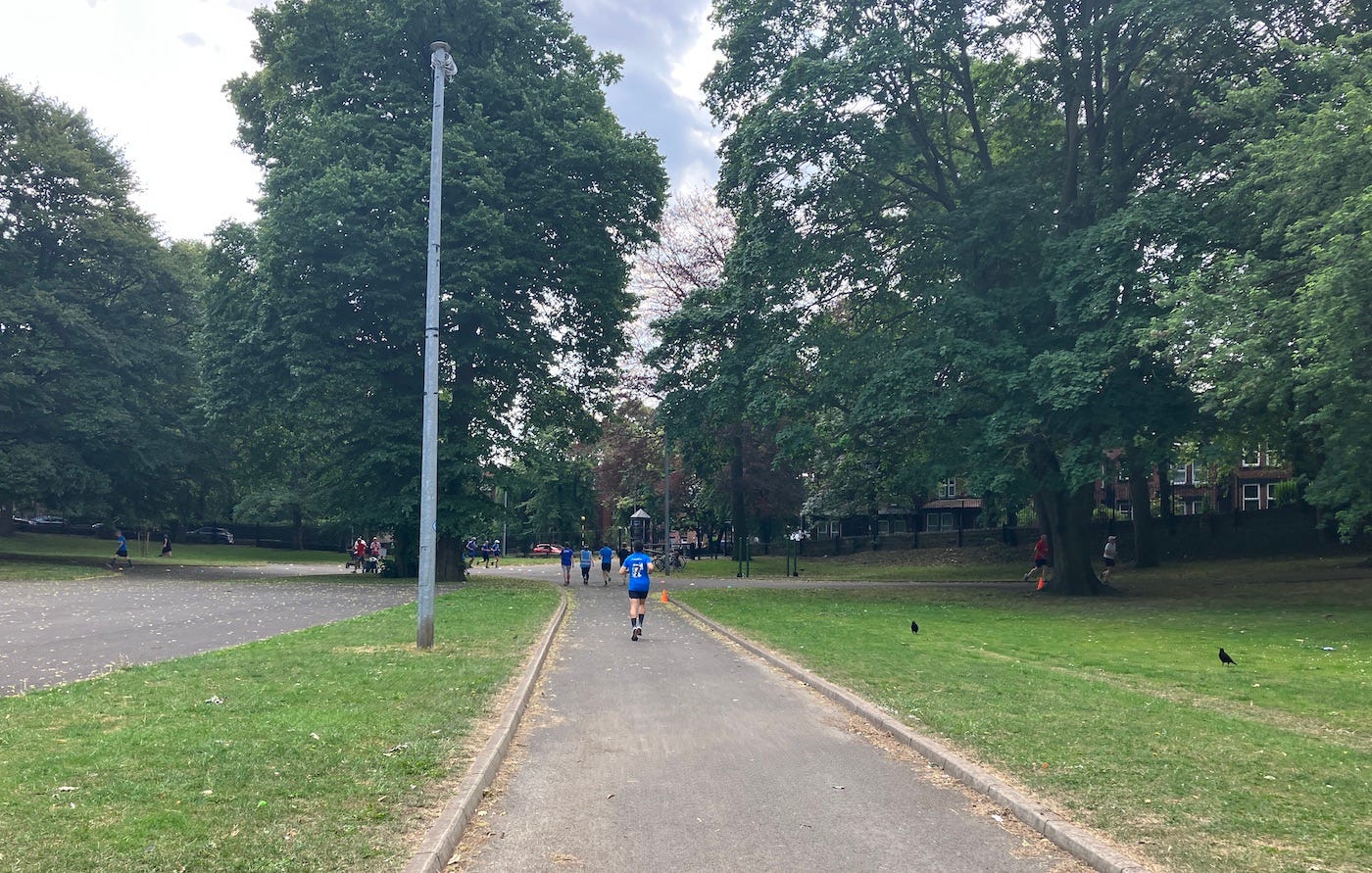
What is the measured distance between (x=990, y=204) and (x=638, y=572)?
14785 mm

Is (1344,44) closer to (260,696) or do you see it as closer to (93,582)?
(260,696)

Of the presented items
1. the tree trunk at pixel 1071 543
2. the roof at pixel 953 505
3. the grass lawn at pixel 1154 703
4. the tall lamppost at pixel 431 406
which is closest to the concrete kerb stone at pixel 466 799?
the grass lawn at pixel 1154 703

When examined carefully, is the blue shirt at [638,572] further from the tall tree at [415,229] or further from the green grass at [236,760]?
the tall tree at [415,229]

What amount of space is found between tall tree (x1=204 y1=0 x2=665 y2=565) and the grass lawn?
509 inches

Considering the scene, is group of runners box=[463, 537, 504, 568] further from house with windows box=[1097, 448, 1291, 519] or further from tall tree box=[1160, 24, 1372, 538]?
tall tree box=[1160, 24, 1372, 538]

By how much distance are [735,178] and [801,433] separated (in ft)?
24.6

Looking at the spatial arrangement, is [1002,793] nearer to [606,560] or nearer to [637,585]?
[637,585]

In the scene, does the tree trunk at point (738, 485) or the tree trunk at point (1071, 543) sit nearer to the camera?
the tree trunk at point (1071, 543)

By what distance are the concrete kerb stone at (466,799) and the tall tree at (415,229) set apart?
21.7 m

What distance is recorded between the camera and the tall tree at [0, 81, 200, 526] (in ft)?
122

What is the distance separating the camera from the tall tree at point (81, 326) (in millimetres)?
37125

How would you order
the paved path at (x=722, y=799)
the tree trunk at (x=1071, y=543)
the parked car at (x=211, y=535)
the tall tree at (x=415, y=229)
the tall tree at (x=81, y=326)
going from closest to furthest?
the paved path at (x=722, y=799)
the tree trunk at (x=1071, y=543)
the tall tree at (x=415, y=229)
the tall tree at (x=81, y=326)
the parked car at (x=211, y=535)

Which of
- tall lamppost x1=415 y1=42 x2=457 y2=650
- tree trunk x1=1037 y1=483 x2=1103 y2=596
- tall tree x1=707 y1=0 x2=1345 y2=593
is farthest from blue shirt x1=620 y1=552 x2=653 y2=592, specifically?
tree trunk x1=1037 y1=483 x2=1103 y2=596

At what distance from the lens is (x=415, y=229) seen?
29.0 meters
